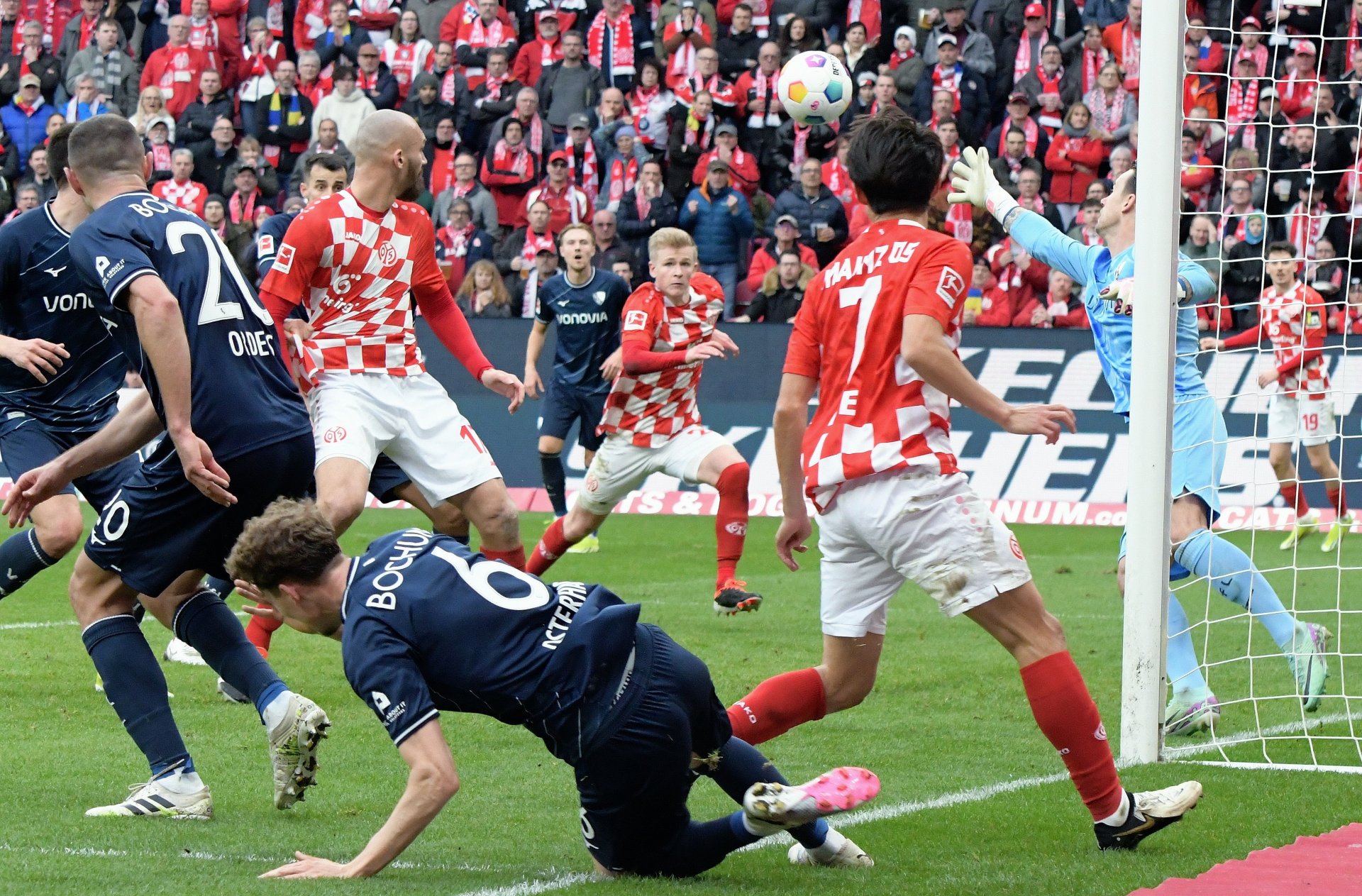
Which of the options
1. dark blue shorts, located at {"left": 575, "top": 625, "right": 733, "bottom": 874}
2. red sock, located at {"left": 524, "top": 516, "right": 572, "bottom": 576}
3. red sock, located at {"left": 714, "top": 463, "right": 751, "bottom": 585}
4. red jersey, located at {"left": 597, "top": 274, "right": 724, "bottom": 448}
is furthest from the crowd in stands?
dark blue shorts, located at {"left": 575, "top": 625, "right": 733, "bottom": 874}

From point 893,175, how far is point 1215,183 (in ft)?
44.3

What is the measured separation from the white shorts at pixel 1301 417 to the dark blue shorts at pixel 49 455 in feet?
27.9

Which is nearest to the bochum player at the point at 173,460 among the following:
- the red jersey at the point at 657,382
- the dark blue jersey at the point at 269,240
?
the dark blue jersey at the point at 269,240

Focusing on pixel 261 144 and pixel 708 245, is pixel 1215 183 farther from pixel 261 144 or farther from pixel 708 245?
pixel 261 144

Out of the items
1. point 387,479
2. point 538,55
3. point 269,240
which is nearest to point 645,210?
point 538,55

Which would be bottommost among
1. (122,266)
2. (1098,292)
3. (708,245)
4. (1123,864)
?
(708,245)

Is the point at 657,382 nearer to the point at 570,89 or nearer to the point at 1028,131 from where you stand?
the point at 1028,131

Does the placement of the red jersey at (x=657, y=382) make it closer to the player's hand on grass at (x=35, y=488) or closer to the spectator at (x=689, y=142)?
the player's hand on grass at (x=35, y=488)

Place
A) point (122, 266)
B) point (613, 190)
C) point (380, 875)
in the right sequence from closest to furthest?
1. point (380, 875)
2. point (122, 266)
3. point (613, 190)

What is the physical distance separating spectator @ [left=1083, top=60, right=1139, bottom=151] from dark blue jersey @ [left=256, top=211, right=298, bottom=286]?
12.0 m

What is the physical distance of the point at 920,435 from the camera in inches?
185

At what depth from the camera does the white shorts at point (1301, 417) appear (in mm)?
13430

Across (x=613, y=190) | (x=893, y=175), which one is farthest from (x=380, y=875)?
(x=613, y=190)

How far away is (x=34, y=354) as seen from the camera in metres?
6.31
